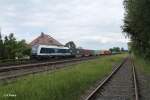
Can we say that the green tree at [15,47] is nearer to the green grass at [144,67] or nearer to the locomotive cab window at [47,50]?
the locomotive cab window at [47,50]

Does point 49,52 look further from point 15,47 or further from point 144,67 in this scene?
point 144,67

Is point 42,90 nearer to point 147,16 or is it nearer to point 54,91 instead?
point 54,91

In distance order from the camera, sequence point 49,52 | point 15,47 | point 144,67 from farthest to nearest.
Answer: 1. point 15,47
2. point 49,52
3. point 144,67

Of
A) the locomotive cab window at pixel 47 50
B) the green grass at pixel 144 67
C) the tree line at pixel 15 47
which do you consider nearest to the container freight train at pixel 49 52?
the locomotive cab window at pixel 47 50

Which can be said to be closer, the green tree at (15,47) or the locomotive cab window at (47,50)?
the locomotive cab window at (47,50)

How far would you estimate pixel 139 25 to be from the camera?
135 feet

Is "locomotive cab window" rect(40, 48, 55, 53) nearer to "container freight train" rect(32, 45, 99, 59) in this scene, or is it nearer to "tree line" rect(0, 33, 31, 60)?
"container freight train" rect(32, 45, 99, 59)

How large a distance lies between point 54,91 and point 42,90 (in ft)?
1.77

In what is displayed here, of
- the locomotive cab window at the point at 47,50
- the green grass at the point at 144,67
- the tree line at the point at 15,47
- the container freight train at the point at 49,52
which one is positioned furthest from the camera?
the tree line at the point at 15,47

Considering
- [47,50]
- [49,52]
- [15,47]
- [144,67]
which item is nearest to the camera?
[144,67]

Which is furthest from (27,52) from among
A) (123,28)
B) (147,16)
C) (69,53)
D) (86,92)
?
(86,92)

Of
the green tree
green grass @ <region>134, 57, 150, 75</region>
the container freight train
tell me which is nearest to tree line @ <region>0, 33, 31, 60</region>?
the green tree

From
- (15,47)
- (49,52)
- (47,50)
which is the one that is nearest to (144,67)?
(47,50)

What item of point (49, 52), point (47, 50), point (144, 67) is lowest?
point (144, 67)
